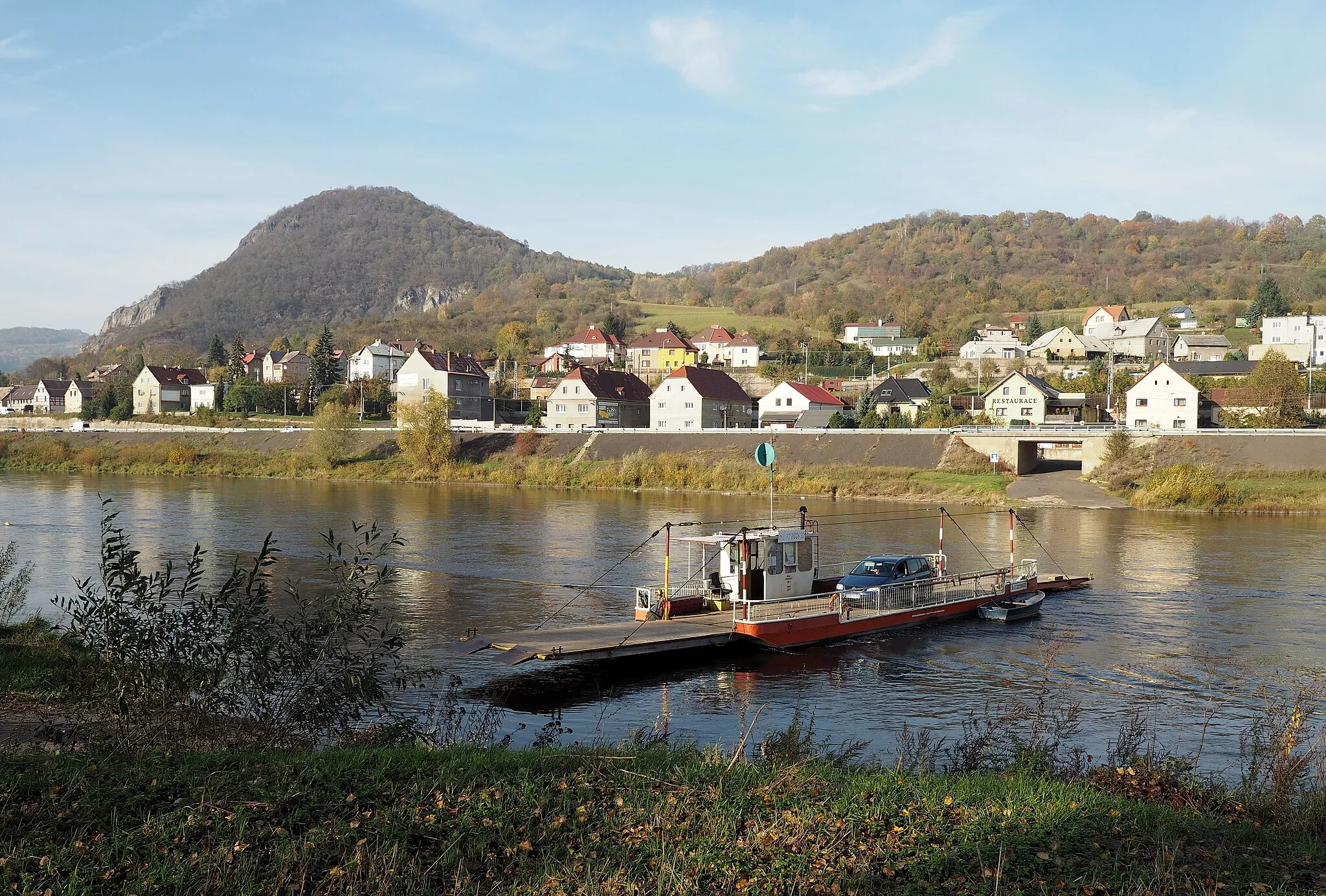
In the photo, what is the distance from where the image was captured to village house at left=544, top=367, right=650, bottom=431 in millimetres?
100312

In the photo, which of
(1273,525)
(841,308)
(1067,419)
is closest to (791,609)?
(1273,525)

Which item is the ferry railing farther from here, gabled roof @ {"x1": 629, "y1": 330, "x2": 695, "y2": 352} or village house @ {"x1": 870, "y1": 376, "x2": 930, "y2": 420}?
gabled roof @ {"x1": 629, "y1": 330, "x2": 695, "y2": 352}

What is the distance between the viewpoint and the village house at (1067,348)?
13750cm

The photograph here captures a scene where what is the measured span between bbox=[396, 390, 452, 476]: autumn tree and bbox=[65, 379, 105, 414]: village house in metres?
72.8

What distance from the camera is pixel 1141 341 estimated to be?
13962cm

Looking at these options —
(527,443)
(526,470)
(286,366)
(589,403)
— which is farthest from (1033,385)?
(286,366)

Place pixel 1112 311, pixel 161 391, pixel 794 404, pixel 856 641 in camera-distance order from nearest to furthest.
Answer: pixel 856 641
pixel 794 404
pixel 161 391
pixel 1112 311

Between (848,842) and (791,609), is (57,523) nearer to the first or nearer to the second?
(791,609)

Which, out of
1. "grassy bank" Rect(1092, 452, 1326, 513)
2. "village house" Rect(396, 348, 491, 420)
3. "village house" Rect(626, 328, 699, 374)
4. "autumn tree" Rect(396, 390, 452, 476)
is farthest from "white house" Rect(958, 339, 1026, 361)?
"autumn tree" Rect(396, 390, 452, 476)

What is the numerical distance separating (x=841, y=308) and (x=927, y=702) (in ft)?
572

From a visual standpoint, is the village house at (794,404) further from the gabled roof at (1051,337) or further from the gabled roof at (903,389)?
the gabled roof at (1051,337)

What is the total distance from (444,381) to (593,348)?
4942 centimetres

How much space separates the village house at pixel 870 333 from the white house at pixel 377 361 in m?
67.5

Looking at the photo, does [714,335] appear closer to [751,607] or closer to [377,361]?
[377,361]
